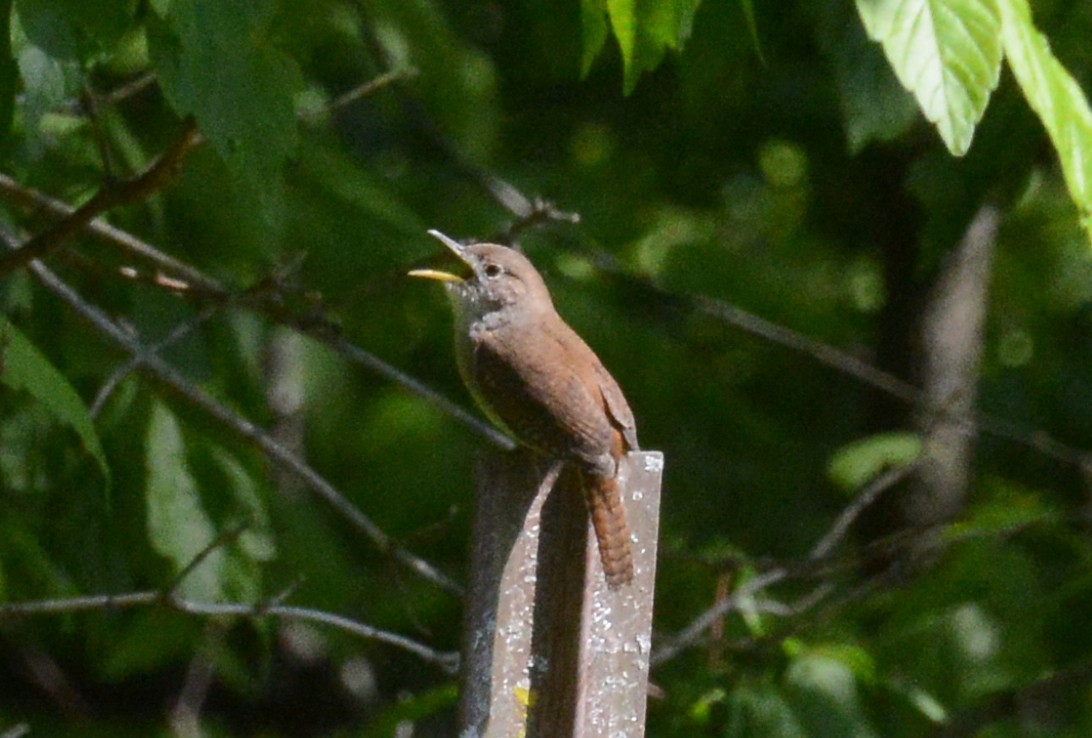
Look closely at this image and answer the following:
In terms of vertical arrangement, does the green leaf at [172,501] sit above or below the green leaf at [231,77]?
above

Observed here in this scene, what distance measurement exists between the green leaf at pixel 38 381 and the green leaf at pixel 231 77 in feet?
1.52

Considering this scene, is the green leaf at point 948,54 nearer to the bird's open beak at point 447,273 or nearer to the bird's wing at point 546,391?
the bird's wing at point 546,391

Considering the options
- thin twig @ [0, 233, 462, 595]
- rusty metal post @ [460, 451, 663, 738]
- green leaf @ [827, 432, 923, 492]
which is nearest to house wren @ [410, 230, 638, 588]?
rusty metal post @ [460, 451, 663, 738]

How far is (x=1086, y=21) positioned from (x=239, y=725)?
17.9ft

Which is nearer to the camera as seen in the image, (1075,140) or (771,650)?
(1075,140)

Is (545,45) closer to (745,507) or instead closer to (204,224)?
(204,224)

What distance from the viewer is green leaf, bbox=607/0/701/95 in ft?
6.95

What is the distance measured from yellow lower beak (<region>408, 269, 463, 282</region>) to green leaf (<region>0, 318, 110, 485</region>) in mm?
794

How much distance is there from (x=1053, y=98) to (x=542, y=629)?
100 centimetres

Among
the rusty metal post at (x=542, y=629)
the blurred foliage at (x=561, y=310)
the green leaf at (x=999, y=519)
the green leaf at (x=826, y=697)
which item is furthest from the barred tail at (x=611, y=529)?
the green leaf at (x=999, y=519)

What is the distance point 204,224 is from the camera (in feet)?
13.6

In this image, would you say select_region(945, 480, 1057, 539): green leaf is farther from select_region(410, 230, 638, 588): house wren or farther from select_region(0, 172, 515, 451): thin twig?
select_region(0, 172, 515, 451): thin twig

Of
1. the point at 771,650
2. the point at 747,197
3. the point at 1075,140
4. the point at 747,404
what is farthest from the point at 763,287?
the point at 1075,140

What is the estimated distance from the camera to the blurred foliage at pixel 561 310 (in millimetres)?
2496
